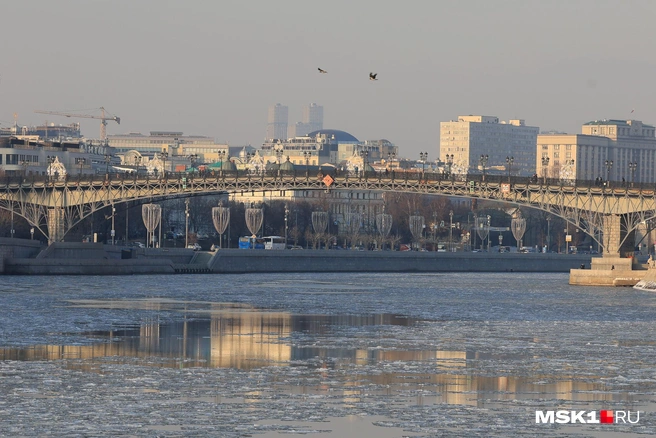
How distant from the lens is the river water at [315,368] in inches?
1059

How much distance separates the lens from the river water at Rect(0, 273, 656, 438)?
26.9m

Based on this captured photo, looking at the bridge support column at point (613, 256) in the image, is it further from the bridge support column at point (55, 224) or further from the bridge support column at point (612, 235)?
the bridge support column at point (55, 224)

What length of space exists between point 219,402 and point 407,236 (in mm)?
162040

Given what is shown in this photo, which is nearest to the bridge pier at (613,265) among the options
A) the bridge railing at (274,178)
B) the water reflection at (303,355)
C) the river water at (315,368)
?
the bridge railing at (274,178)

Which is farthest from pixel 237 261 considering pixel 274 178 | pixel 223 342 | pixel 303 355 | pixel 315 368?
pixel 315 368

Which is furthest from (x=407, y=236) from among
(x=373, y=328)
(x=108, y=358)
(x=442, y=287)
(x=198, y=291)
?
(x=108, y=358)

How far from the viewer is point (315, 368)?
3519cm

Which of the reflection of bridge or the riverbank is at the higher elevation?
the reflection of bridge

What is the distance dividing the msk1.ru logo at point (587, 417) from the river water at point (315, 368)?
1.09 feet

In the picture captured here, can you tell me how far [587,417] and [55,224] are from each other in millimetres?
88188

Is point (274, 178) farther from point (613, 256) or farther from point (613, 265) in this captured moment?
point (613, 265)

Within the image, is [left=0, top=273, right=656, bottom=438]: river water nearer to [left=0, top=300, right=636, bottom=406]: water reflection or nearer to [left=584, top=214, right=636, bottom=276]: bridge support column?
[left=0, top=300, right=636, bottom=406]: water reflection

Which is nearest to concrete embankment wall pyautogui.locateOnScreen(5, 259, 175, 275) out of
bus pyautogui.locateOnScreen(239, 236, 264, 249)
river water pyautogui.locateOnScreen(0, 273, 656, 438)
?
river water pyautogui.locateOnScreen(0, 273, 656, 438)

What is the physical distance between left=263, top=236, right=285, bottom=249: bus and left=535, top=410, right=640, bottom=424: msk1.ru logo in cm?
12162
